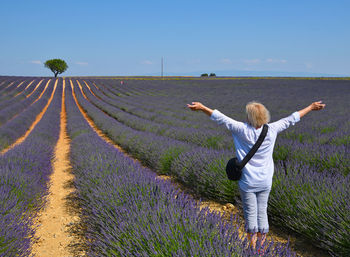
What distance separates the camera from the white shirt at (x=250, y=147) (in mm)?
2045

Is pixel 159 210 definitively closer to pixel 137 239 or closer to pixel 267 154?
pixel 137 239

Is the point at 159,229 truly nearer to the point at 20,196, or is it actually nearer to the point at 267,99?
the point at 20,196

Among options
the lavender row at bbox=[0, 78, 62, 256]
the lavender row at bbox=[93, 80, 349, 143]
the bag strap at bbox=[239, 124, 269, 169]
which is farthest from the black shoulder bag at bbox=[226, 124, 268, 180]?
the lavender row at bbox=[93, 80, 349, 143]

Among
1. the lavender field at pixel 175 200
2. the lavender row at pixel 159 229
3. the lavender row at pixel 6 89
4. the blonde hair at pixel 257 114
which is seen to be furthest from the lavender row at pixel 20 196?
the lavender row at pixel 6 89

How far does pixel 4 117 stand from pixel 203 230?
1504 cm

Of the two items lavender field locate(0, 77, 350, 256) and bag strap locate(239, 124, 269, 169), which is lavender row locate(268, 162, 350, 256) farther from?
bag strap locate(239, 124, 269, 169)

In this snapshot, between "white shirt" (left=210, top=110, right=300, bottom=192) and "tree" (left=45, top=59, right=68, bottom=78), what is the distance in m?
71.3

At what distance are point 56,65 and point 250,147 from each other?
7149 centimetres

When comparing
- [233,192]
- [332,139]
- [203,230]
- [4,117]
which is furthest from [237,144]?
[4,117]

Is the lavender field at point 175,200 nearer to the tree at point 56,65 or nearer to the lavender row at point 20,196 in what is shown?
the lavender row at point 20,196

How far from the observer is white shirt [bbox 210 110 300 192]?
80.5 inches

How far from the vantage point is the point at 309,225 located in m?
2.59

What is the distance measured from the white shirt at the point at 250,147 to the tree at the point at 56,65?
71298mm

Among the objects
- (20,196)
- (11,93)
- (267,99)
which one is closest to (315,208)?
(20,196)
